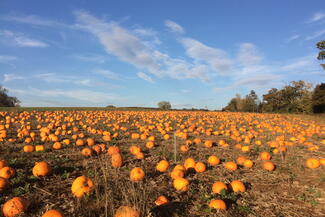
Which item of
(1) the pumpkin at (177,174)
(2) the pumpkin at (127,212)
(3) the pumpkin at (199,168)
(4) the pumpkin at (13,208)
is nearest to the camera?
(2) the pumpkin at (127,212)

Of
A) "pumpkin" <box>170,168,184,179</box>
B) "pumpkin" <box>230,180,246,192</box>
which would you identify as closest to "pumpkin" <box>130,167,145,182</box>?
"pumpkin" <box>170,168,184,179</box>

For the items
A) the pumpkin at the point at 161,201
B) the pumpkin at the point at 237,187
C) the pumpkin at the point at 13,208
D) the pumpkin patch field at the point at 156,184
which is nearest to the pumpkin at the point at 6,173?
the pumpkin patch field at the point at 156,184

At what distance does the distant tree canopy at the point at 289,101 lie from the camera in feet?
122

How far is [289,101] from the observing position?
45.3m

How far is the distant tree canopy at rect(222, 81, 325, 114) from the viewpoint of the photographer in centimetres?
3731

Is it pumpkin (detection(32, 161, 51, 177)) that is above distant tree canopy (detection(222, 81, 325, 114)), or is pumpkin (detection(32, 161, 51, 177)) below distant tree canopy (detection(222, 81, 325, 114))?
below

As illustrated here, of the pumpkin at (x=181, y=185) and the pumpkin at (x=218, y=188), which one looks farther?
the pumpkin at (x=181, y=185)

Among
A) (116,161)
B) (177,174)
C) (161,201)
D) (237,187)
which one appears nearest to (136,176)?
(177,174)

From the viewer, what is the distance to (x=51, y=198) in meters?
4.45

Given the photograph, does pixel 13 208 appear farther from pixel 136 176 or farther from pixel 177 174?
pixel 177 174

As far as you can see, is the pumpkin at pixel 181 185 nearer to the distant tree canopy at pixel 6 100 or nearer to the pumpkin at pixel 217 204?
the pumpkin at pixel 217 204

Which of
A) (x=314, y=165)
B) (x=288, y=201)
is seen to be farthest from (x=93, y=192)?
(x=314, y=165)

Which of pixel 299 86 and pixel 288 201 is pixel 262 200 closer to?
pixel 288 201

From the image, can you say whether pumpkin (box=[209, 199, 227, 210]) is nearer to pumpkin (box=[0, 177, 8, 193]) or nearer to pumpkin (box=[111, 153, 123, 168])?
pumpkin (box=[111, 153, 123, 168])
